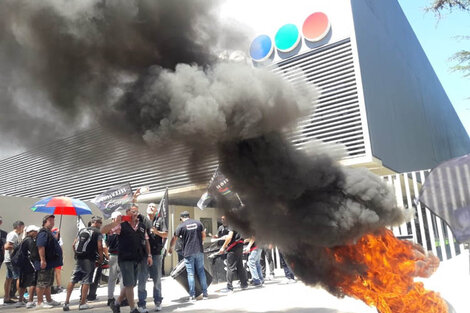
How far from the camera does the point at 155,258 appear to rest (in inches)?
286

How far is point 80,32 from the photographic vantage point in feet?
15.9

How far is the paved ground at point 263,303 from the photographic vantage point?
6.01m

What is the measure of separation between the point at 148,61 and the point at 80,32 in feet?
3.13

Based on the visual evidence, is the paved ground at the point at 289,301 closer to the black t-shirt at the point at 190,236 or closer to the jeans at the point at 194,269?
the jeans at the point at 194,269

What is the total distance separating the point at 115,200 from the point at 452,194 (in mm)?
7916

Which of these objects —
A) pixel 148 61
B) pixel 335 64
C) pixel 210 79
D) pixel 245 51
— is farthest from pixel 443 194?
pixel 335 64

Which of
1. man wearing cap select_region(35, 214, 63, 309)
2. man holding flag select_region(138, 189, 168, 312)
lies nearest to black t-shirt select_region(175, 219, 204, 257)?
man holding flag select_region(138, 189, 168, 312)

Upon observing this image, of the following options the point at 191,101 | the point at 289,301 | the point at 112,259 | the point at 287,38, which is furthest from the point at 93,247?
the point at 287,38

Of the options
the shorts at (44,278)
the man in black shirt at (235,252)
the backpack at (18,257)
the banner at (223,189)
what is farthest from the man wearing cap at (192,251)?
the backpack at (18,257)

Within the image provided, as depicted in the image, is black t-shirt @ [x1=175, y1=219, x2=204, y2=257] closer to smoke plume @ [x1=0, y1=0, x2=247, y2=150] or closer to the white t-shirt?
smoke plume @ [x1=0, y1=0, x2=247, y2=150]

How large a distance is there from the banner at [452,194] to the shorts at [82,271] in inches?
251

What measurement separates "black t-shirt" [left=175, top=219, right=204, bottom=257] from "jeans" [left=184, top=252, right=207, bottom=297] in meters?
0.12

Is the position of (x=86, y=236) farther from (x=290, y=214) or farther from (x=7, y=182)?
(x=7, y=182)

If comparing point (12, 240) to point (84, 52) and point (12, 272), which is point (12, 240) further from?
point (84, 52)
